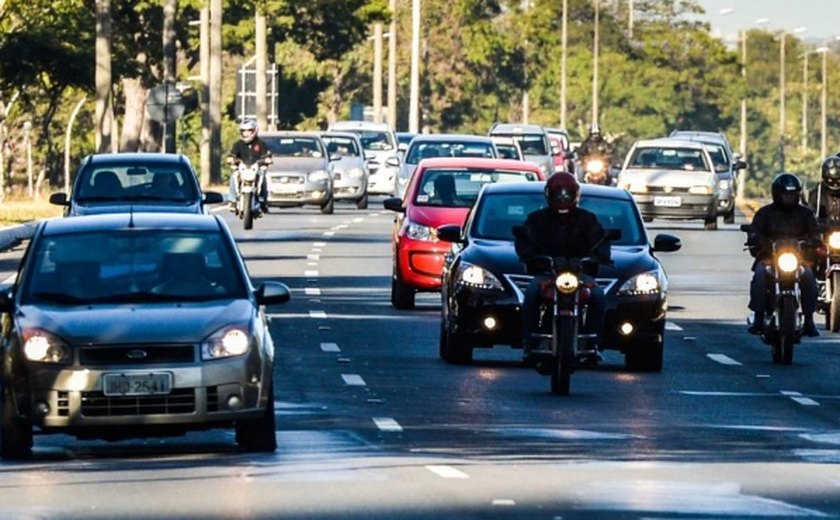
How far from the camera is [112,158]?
31.1m

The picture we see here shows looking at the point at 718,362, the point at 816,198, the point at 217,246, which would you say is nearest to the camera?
the point at 217,246

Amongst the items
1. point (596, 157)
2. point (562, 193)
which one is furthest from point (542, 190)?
point (596, 157)

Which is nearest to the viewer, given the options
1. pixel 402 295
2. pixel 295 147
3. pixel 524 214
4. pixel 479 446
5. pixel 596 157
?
pixel 479 446

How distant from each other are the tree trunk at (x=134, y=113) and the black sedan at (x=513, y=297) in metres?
59.9

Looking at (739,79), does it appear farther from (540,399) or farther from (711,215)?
(540,399)

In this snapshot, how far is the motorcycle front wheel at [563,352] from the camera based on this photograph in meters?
19.3

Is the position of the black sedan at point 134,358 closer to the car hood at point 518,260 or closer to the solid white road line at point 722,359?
the car hood at point 518,260

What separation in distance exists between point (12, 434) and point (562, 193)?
20.0ft

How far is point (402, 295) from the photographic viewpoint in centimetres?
2831

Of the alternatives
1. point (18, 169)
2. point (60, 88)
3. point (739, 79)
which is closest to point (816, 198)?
point (60, 88)

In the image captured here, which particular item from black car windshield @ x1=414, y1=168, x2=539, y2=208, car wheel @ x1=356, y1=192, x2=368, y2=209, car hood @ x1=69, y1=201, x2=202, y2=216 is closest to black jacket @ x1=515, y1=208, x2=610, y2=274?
black car windshield @ x1=414, y1=168, x2=539, y2=208

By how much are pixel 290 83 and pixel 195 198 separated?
8290 centimetres

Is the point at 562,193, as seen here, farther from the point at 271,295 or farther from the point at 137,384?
the point at 137,384

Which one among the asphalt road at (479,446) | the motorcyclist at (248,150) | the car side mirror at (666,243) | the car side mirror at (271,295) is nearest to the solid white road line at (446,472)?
the asphalt road at (479,446)
